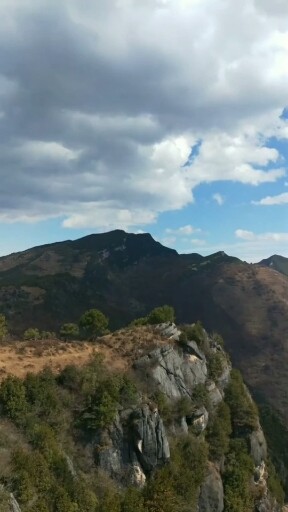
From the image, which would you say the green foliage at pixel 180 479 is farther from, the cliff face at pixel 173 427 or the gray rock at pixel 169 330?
the gray rock at pixel 169 330

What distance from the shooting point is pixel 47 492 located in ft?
133

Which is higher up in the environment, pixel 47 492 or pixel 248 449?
pixel 47 492

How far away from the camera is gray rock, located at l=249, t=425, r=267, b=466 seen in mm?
66800

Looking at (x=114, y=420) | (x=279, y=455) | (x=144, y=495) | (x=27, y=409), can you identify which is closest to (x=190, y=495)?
(x=144, y=495)

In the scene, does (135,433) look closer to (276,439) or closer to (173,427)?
(173,427)

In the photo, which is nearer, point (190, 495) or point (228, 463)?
point (190, 495)

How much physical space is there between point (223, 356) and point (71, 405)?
31.9m

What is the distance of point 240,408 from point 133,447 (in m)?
23.1

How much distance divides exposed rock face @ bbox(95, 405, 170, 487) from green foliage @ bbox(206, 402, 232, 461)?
35.8 ft

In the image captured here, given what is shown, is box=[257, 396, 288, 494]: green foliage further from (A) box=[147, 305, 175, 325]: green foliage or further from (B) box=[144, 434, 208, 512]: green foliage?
(B) box=[144, 434, 208, 512]: green foliage

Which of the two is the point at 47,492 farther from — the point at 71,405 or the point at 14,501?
the point at 71,405

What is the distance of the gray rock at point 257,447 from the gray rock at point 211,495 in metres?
10.3

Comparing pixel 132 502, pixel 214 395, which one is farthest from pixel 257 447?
pixel 132 502

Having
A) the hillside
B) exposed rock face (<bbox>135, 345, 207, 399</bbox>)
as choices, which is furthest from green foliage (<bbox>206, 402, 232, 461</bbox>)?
exposed rock face (<bbox>135, 345, 207, 399</bbox>)
